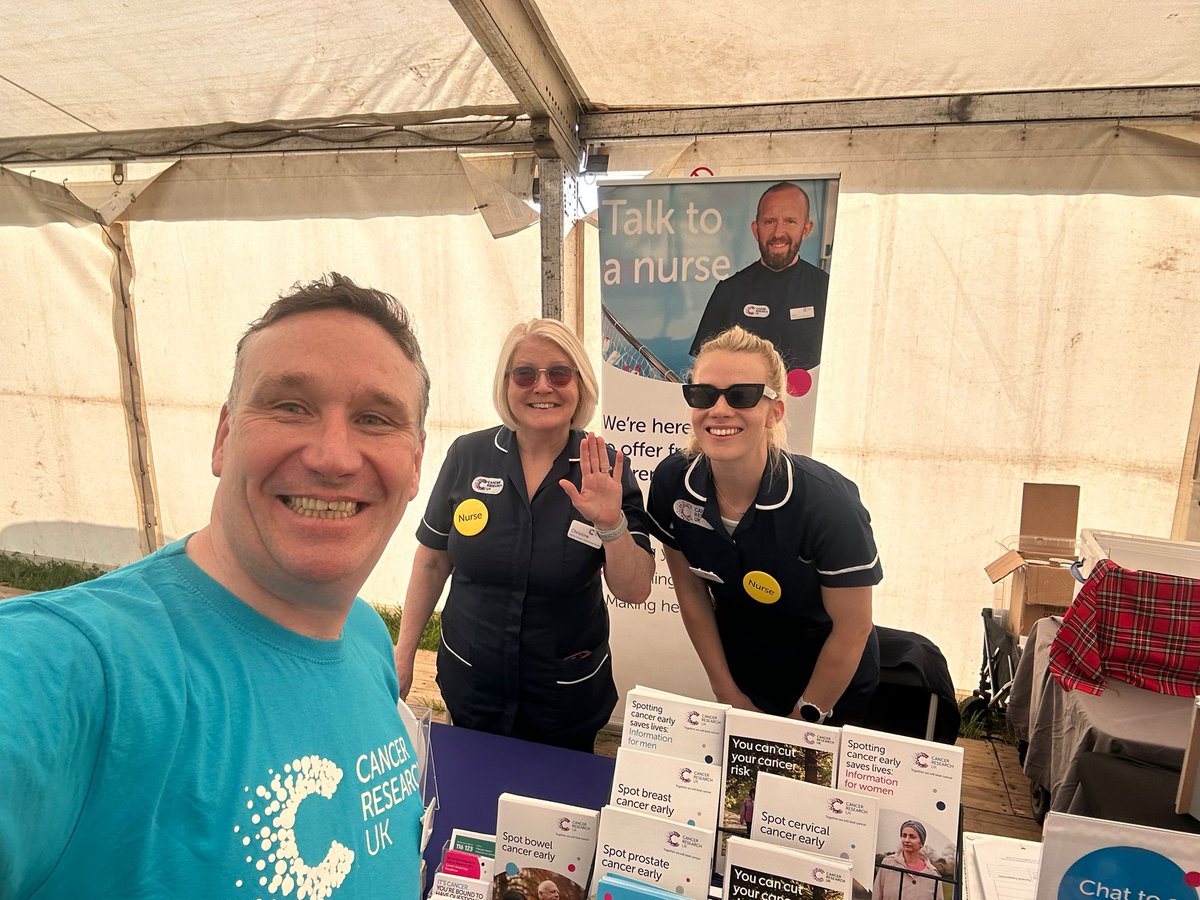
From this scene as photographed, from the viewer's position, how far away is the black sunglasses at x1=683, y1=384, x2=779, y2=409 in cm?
189

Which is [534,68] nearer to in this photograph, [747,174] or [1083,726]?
[747,174]

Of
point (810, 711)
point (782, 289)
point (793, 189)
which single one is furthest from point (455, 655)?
point (793, 189)

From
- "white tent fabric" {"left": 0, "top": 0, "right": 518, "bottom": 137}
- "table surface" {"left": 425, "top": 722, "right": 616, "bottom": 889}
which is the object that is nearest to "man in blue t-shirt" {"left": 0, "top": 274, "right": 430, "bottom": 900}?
"table surface" {"left": 425, "top": 722, "right": 616, "bottom": 889}

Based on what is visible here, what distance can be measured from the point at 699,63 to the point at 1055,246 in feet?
6.13

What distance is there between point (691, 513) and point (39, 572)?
5.47 meters

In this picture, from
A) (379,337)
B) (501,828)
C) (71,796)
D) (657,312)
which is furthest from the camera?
(657,312)

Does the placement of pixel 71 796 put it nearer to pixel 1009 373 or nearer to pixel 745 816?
pixel 745 816

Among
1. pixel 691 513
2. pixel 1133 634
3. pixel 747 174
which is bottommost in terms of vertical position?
pixel 1133 634

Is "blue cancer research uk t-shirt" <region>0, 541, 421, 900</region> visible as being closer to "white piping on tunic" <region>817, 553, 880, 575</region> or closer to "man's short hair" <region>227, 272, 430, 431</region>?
"man's short hair" <region>227, 272, 430, 431</region>

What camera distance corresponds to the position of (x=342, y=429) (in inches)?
31.0

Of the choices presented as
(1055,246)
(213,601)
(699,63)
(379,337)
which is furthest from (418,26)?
(1055,246)

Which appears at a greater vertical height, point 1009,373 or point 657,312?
point 657,312

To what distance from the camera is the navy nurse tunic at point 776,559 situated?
1853 mm

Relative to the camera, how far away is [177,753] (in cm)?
63
